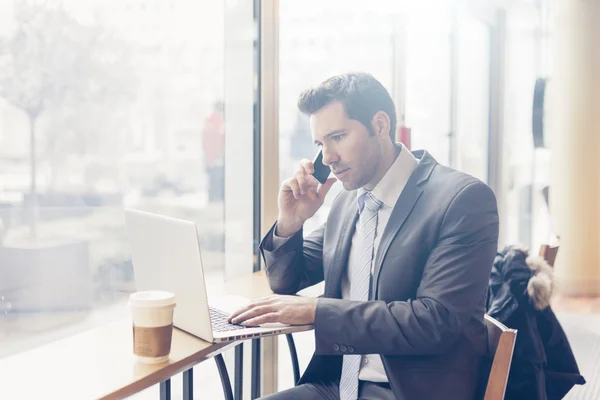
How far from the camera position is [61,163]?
1702 mm

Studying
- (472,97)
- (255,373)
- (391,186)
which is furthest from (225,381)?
(472,97)

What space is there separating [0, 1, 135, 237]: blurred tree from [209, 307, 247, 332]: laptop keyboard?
1.63 ft

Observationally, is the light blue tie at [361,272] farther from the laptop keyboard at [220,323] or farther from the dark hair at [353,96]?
the laptop keyboard at [220,323]

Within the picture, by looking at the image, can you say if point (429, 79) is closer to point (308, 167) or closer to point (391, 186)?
point (308, 167)

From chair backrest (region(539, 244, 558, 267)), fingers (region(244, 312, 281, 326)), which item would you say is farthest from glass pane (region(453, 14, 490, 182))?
fingers (region(244, 312, 281, 326))

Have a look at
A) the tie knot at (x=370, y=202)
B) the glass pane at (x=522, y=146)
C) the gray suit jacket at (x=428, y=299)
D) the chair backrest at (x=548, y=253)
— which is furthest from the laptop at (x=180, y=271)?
the glass pane at (x=522, y=146)

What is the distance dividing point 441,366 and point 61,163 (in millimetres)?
1078

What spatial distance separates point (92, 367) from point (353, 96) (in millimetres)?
884

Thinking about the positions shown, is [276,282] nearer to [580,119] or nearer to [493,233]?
[493,233]

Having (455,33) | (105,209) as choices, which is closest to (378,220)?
(105,209)

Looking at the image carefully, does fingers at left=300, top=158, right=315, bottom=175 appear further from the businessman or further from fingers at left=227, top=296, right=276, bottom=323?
fingers at left=227, top=296, right=276, bottom=323

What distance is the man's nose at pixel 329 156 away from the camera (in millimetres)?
1680

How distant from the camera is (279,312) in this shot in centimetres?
144

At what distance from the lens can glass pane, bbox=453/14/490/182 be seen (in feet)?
16.5
